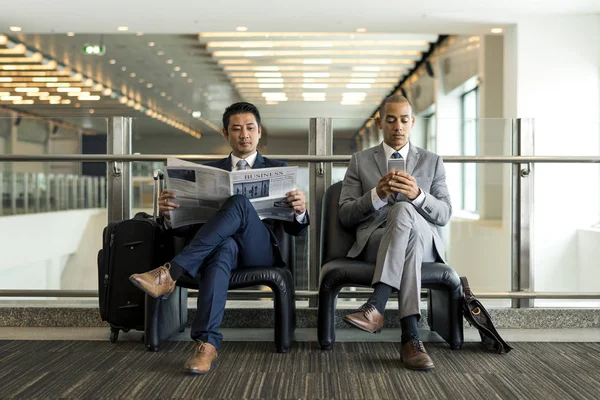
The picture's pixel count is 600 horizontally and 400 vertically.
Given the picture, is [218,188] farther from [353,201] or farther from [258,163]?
[353,201]

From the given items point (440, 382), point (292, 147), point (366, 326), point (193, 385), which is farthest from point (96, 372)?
point (292, 147)

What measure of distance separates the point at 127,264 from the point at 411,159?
60.5 inches

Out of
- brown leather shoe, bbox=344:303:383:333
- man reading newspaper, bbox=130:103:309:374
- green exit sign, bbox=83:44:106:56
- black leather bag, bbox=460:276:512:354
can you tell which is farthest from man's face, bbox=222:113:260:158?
green exit sign, bbox=83:44:106:56

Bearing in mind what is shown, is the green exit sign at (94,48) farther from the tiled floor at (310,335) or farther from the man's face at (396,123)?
the man's face at (396,123)

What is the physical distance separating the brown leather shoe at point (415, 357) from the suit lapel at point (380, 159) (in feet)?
3.09

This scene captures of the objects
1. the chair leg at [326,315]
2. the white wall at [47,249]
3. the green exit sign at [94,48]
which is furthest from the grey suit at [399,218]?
the green exit sign at [94,48]

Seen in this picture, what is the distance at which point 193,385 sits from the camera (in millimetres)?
2564

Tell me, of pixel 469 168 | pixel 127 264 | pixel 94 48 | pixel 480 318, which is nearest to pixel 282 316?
pixel 127 264

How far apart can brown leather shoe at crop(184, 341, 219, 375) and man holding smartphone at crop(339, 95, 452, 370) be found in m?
0.59

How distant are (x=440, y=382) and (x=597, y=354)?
98 centimetres

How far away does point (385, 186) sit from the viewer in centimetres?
311

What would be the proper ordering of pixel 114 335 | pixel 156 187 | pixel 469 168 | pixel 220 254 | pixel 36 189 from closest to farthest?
pixel 220 254
pixel 114 335
pixel 156 187
pixel 469 168
pixel 36 189

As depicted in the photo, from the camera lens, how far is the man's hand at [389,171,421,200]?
10.1ft

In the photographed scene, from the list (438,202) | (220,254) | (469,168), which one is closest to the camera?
(220,254)
